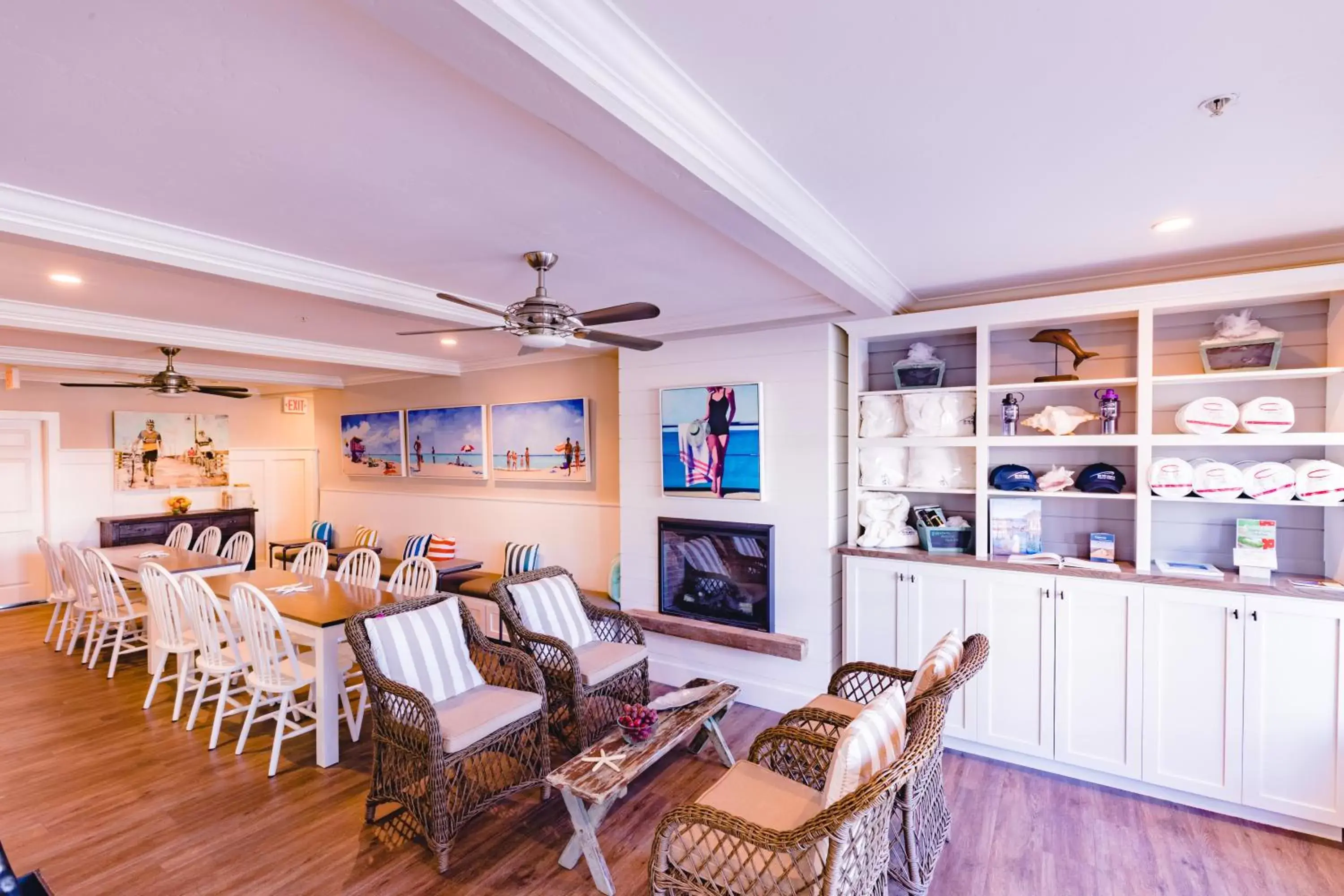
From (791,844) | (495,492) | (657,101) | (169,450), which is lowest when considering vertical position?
(791,844)

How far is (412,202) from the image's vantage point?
2.20m

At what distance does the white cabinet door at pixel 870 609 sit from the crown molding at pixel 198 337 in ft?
14.3

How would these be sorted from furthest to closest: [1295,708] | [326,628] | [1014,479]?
[1014,479] < [326,628] < [1295,708]

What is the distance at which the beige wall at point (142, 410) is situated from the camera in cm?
665

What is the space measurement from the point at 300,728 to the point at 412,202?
3.01 meters

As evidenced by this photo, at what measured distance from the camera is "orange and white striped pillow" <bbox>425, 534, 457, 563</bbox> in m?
6.09

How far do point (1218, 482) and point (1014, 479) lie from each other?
2.77 ft

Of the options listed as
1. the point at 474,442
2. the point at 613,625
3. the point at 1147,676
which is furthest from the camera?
the point at 474,442

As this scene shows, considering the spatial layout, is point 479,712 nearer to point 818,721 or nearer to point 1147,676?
point 818,721

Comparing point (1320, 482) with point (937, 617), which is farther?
point (937, 617)

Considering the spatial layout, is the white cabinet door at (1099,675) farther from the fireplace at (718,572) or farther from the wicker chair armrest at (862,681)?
the fireplace at (718,572)

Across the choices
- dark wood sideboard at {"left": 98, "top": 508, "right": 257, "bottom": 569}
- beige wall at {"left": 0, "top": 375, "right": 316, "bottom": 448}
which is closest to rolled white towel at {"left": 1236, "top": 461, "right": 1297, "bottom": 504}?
dark wood sideboard at {"left": 98, "top": 508, "right": 257, "bottom": 569}

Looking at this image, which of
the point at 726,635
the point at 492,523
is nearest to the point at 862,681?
the point at 726,635

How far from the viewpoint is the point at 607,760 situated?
101 inches
